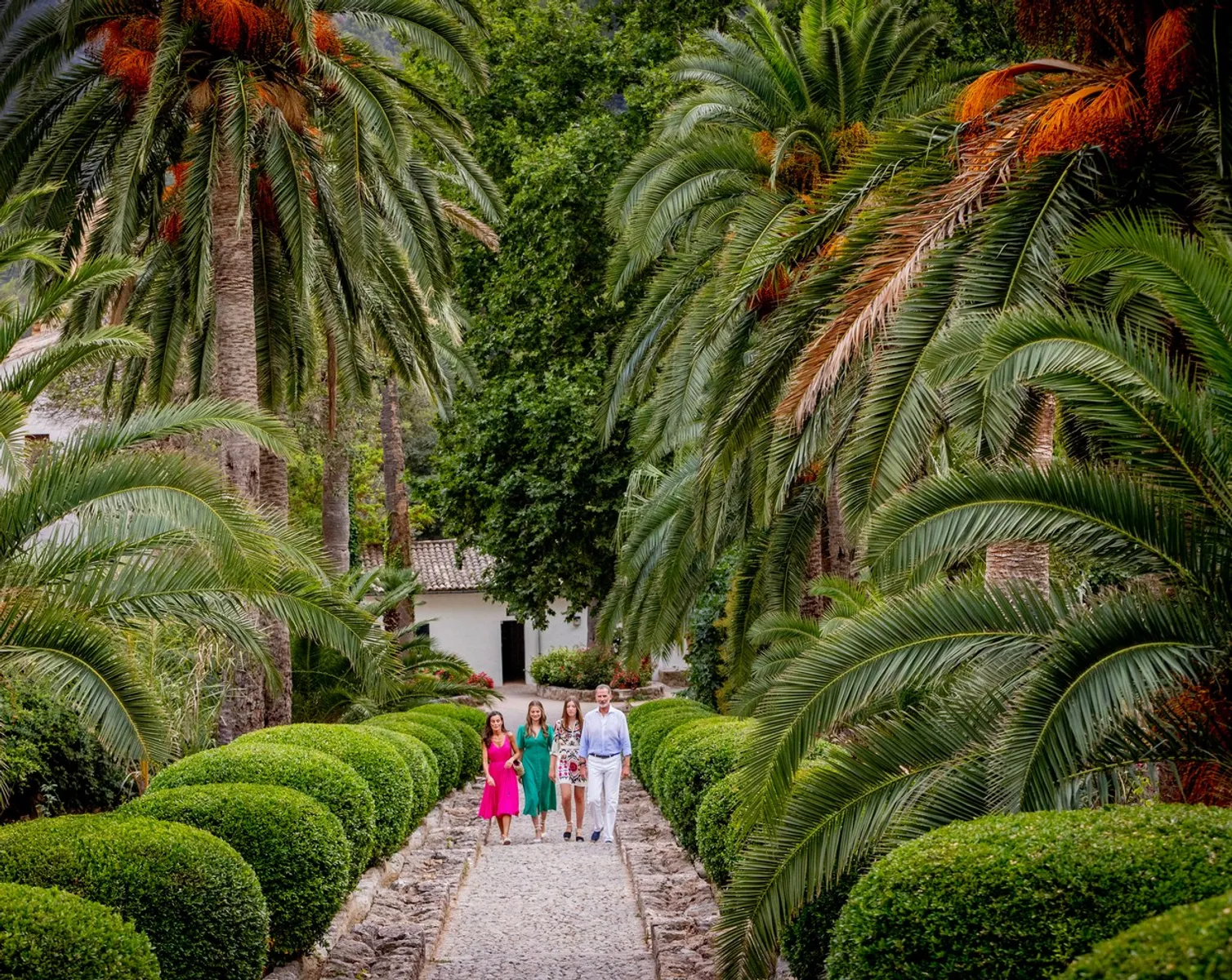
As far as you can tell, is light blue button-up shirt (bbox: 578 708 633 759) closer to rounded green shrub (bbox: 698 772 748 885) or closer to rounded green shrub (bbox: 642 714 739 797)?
rounded green shrub (bbox: 642 714 739 797)

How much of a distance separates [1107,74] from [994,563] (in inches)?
126

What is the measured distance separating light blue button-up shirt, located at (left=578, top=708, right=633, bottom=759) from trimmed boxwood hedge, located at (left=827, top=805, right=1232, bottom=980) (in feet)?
27.8

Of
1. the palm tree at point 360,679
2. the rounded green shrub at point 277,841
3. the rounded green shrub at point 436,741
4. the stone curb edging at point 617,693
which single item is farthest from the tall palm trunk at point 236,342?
the stone curb edging at point 617,693

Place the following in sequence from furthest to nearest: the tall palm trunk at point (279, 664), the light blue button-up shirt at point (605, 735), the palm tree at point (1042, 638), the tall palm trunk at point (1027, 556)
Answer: the light blue button-up shirt at point (605, 735), the tall palm trunk at point (279, 664), the tall palm trunk at point (1027, 556), the palm tree at point (1042, 638)

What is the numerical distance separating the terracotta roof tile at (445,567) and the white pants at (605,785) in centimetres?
3021

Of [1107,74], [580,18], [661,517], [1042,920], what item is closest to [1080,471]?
[1042,920]

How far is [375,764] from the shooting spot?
10703 millimetres

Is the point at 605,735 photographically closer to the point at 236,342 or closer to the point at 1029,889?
the point at 236,342

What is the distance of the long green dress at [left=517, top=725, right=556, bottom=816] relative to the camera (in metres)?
14.5

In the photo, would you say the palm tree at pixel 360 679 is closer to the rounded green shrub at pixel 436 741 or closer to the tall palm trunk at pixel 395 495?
the rounded green shrub at pixel 436 741

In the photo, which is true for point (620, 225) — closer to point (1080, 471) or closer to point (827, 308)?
point (827, 308)

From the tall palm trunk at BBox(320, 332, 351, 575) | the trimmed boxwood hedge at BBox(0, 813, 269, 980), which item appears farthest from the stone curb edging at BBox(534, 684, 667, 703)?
the trimmed boxwood hedge at BBox(0, 813, 269, 980)

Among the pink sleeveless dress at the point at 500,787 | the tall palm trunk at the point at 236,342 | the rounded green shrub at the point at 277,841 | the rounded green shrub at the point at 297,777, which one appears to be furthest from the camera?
the pink sleeveless dress at the point at 500,787

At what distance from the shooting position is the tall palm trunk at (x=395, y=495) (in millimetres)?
27828
